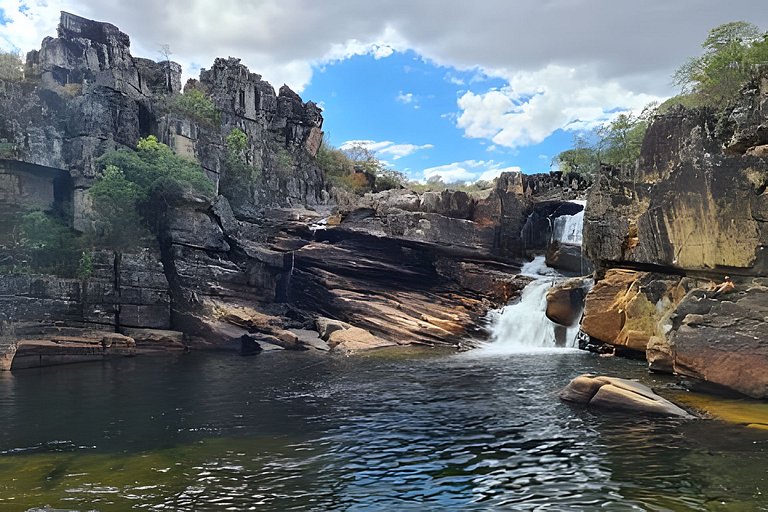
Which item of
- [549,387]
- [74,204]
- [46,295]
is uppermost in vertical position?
[74,204]

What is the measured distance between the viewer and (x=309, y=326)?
123 feet

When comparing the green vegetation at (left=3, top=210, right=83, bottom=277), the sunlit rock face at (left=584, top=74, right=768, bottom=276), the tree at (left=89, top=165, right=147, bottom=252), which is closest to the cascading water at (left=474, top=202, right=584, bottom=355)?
the sunlit rock face at (left=584, top=74, right=768, bottom=276)

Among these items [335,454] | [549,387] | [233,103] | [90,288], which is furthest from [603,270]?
→ [233,103]

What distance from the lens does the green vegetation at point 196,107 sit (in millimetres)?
45809

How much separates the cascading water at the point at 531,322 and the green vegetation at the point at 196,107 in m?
29.0

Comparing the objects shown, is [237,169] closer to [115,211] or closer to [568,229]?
[115,211]

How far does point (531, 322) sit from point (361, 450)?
22608 millimetres

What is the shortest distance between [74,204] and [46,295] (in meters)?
8.13

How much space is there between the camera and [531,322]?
110ft

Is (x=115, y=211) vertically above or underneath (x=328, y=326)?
above

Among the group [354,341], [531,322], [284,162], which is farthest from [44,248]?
Result: [531,322]

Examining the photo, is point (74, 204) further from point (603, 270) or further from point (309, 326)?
point (603, 270)

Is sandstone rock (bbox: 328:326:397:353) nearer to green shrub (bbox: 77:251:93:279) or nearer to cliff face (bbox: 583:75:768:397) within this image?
cliff face (bbox: 583:75:768:397)

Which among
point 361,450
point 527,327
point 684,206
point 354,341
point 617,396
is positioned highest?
point 684,206
